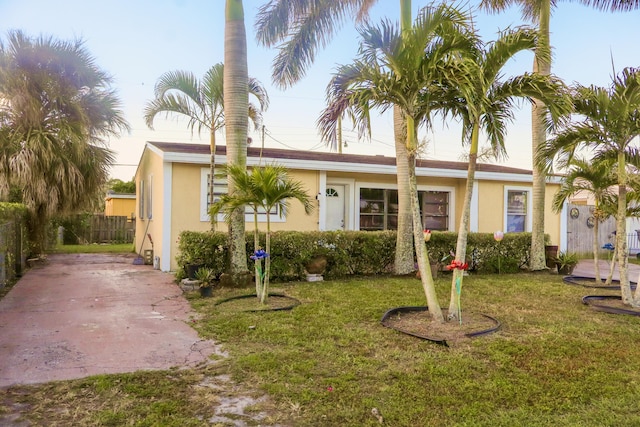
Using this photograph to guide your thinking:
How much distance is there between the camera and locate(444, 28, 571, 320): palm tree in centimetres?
498

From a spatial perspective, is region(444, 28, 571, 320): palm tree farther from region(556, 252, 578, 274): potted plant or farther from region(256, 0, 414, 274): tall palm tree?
region(556, 252, 578, 274): potted plant

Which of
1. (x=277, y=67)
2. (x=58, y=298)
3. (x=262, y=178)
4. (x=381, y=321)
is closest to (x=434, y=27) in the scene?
(x=262, y=178)

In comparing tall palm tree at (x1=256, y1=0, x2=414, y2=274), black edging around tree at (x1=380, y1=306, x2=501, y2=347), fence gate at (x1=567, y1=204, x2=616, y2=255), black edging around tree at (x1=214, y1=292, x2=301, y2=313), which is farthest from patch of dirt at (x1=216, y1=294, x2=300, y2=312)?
fence gate at (x1=567, y1=204, x2=616, y2=255)

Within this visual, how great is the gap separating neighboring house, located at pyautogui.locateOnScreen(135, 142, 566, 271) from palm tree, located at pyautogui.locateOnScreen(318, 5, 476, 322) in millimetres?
5026

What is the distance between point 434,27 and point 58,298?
682cm

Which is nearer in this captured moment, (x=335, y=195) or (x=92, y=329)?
(x=92, y=329)

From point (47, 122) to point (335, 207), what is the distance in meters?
7.91

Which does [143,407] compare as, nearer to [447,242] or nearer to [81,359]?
[81,359]

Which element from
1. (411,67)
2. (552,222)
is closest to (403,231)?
(411,67)

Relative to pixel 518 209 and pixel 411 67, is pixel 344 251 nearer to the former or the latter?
pixel 411 67

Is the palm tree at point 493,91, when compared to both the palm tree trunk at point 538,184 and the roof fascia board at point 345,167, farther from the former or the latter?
the palm tree trunk at point 538,184

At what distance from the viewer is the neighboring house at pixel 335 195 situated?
10172 mm

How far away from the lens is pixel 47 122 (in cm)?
1140

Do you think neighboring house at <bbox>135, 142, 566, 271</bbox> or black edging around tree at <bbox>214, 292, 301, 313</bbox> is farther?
neighboring house at <bbox>135, 142, 566, 271</bbox>
